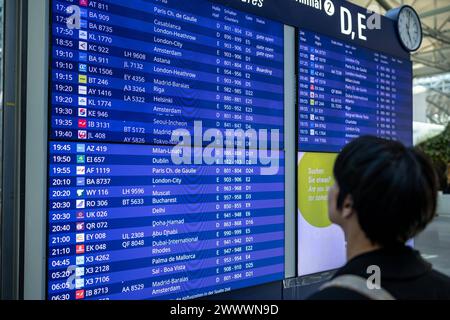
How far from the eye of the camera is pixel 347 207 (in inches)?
37.4

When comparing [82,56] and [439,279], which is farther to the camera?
[82,56]

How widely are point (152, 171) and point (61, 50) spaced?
60cm

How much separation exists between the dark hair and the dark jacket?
3 centimetres

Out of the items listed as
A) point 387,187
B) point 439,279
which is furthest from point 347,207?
point 439,279

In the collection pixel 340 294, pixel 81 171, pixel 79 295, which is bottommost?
pixel 79 295

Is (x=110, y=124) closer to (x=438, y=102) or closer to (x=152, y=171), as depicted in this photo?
(x=152, y=171)

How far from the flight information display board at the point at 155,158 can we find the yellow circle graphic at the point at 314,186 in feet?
0.63

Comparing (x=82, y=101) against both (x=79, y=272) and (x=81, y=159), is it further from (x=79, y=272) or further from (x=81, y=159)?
(x=79, y=272)

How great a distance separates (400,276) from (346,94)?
2.23m

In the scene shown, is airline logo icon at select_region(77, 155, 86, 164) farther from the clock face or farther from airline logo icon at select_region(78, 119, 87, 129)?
the clock face

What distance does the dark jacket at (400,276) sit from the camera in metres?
0.87

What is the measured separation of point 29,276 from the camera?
1607 millimetres

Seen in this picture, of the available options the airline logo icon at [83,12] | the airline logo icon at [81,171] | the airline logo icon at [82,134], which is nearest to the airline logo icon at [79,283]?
the airline logo icon at [81,171]
